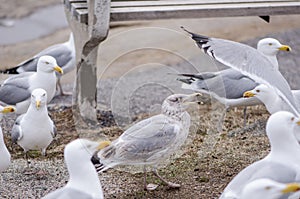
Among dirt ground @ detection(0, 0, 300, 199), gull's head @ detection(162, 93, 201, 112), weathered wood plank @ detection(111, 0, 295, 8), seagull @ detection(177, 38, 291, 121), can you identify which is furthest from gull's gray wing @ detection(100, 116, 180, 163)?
weathered wood plank @ detection(111, 0, 295, 8)

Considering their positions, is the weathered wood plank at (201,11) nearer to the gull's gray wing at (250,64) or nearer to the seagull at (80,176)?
the gull's gray wing at (250,64)

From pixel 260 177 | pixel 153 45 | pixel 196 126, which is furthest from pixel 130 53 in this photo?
pixel 260 177

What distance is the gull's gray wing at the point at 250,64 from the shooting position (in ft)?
15.0

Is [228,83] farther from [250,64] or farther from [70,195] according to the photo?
A: [70,195]

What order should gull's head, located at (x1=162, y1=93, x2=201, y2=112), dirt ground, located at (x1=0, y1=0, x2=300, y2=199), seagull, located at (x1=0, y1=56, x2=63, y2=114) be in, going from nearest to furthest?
gull's head, located at (x1=162, y1=93, x2=201, y2=112)
dirt ground, located at (x1=0, y1=0, x2=300, y2=199)
seagull, located at (x1=0, y1=56, x2=63, y2=114)

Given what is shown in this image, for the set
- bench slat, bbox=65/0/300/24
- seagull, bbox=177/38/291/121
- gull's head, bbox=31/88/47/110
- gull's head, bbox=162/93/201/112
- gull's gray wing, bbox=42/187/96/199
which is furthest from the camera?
seagull, bbox=177/38/291/121

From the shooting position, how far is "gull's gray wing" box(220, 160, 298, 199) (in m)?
3.64

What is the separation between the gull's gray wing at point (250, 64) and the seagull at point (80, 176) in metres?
1.23

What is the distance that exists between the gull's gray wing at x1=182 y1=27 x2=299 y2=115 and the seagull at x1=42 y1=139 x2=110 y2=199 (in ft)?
4.03

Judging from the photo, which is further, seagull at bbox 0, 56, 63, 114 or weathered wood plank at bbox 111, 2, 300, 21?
seagull at bbox 0, 56, 63, 114

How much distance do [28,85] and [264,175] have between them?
2816 mm

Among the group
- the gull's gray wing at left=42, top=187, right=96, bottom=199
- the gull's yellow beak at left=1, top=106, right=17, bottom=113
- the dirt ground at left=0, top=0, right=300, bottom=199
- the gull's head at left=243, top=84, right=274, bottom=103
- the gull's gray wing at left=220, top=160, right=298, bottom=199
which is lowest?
the dirt ground at left=0, top=0, right=300, bottom=199

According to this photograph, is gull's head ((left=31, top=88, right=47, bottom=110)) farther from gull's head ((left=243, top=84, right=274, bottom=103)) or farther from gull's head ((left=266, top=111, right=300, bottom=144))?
gull's head ((left=266, top=111, right=300, bottom=144))

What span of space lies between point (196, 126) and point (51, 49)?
7.51ft
